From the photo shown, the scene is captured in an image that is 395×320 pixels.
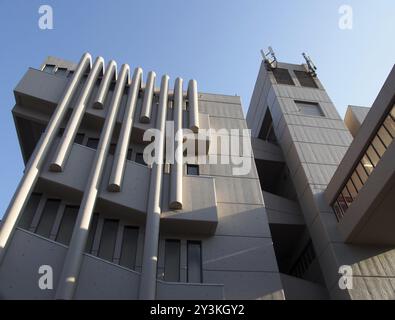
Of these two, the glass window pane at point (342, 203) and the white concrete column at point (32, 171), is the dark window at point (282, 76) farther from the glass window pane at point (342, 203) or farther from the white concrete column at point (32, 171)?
the white concrete column at point (32, 171)

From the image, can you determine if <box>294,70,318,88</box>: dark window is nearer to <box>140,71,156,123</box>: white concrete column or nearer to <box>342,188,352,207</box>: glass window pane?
<box>140,71,156,123</box>: white concrete column

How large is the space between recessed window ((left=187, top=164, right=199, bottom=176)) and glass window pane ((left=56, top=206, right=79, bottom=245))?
641cm

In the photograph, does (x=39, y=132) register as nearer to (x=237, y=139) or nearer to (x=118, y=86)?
(x=118, y=86)

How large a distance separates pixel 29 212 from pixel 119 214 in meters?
4.09

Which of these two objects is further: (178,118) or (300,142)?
(300,142)

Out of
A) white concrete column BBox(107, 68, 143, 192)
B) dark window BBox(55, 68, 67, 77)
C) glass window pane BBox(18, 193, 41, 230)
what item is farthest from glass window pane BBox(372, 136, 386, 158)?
dark window BBox(55, 68, 67, 77)

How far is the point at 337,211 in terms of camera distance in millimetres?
19797

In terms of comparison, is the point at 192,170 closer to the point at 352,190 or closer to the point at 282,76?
the point at 352,190

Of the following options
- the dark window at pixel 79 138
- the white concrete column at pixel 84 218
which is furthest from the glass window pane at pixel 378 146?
the dark window at pixel 79 138

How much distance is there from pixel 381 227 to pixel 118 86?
1654cm

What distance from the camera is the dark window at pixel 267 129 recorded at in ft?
104

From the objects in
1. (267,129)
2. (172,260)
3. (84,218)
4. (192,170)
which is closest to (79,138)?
(192,170)

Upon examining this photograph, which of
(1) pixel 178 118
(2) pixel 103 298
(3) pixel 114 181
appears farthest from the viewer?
(1) pixel 178 118
